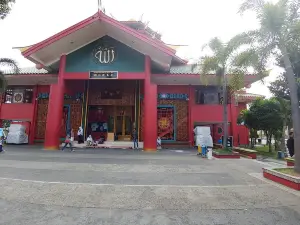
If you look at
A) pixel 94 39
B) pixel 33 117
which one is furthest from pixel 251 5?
pixel 33 117

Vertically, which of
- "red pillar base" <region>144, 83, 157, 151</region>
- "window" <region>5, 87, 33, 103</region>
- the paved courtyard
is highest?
"window" <region>5, 87, 33, 103</region>

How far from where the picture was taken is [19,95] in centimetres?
1919

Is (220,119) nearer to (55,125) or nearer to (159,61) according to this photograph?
(159,61)

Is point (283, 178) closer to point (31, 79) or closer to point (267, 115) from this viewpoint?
point (267, 115)

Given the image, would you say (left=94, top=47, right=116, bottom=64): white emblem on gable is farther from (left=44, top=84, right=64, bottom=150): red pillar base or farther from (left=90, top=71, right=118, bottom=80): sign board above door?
(left=44, top=84, right=64, bottom=150): red pillar base

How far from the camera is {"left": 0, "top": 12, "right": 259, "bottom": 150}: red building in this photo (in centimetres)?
1377

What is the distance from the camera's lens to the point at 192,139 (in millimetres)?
17188

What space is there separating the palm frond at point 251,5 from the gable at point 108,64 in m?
7.94

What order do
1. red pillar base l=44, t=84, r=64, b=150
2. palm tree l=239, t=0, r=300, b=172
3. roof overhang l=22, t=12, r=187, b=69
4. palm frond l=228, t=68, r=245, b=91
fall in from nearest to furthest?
palm tree l=239, t=0, r=300, b=172 → palm frond l=228, t=68, r=245, b=91 → roof overhang l=22, t=12, r=187, b=69 → red pillar base l=44, t=84, r=64, b=150

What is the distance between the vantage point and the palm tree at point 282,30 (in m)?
6.86

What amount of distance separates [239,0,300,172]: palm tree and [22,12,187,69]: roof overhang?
252 inches

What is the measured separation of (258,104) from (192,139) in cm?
605

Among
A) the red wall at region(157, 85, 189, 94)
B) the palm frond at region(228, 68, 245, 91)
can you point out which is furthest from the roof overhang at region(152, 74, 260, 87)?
the palm frond at region(228, 68, 245, 91)

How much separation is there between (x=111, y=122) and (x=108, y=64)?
575 centimetres
